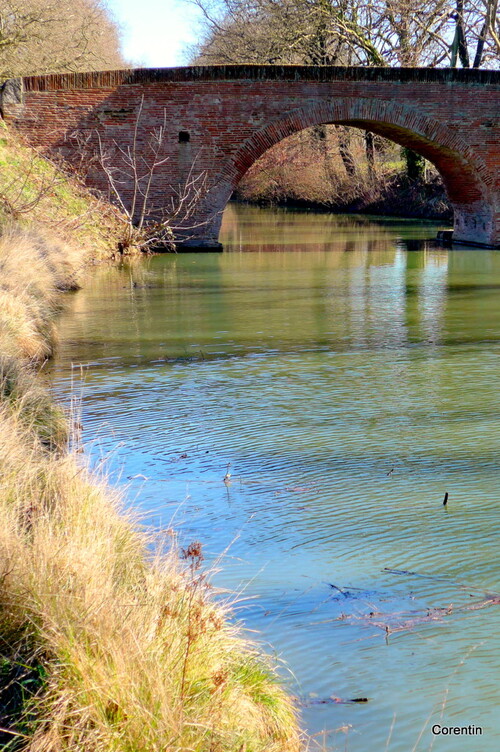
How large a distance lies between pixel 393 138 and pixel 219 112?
4226mm

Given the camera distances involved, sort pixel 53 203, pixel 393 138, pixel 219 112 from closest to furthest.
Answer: pixel 53 203
pixel 219 112
pixel 393 138

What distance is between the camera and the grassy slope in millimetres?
2365

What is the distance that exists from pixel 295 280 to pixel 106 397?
24.3 feet

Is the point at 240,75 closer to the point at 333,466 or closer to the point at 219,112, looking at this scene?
the point at 219,112

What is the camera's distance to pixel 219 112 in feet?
56.2

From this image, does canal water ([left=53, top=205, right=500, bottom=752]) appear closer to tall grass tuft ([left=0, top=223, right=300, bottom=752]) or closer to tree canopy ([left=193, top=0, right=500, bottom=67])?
tall grass tuft ([left=0, top=223, right=300, bottom=752])

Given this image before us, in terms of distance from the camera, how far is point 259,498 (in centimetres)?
484

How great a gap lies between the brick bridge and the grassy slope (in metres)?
14.2

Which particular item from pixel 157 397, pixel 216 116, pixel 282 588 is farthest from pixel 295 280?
pixel 282 588

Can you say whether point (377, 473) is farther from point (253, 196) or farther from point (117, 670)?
point (253, 196)

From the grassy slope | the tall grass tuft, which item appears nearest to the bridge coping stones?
the grassy slope

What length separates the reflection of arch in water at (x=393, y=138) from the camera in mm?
17281

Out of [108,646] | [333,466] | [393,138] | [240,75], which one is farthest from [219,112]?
[108,646]

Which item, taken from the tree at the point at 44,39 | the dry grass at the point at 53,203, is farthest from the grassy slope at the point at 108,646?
the tree at the point at 44,39
